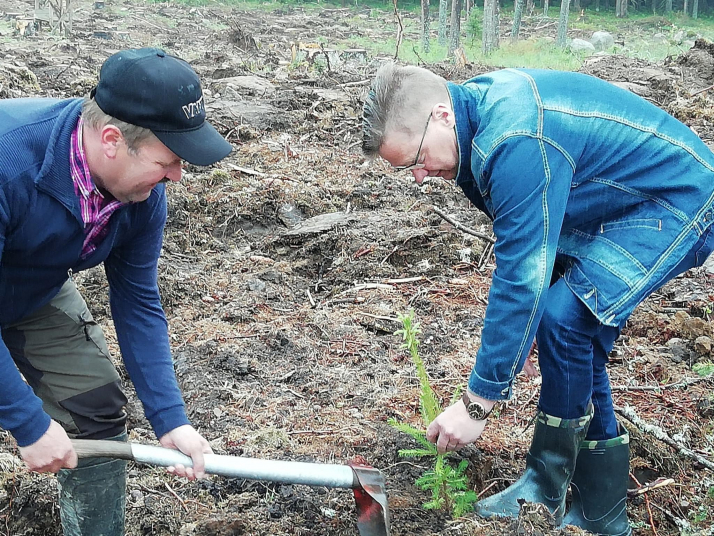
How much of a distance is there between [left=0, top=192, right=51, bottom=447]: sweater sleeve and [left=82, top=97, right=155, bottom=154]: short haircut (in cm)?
37

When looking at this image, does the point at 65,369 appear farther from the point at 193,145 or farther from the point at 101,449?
the point at 193,145

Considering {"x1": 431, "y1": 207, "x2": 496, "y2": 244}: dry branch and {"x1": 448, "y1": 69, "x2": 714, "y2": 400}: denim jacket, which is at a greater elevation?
{"x1": 448, "y1": 69, "x2": 714, "y2": 400}: denim jacket

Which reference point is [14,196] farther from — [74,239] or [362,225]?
[362,225]

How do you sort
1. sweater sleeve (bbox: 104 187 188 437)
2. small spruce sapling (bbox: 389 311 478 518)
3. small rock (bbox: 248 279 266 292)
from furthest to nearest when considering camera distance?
1. small rock (bbox: 248 279 266 292)
2. small spruce sapling (bbox: 389 311 478 518)
3. sweater sleeve (bbox: 104 187 188 437)

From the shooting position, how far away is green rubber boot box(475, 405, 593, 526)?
2.75m

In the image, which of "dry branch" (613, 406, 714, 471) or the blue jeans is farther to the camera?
"dry branch" (613, 406, 714, 471)

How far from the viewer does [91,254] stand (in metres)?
2.51

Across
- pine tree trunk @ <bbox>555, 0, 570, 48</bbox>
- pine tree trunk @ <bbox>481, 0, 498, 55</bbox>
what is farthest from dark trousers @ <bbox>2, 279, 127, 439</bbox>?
pine tree trunk @ <bbox>555, 0, 570, 48</bbox>

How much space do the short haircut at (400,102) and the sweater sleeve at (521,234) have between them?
0.96 ft

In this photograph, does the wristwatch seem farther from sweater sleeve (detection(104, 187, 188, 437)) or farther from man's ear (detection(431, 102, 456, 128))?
sweater sleeve (detection(104, 187, 188, 437))

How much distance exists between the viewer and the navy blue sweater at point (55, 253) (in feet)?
7.20

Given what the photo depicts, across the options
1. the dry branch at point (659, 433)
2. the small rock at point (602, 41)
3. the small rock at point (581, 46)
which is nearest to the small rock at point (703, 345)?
the dry branch at point (659, 433)

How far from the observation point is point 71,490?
2807 mm

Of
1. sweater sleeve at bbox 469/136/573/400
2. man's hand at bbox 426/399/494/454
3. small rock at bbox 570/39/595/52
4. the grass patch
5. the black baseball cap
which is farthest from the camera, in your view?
small rock at bbox 570/39/595/52
